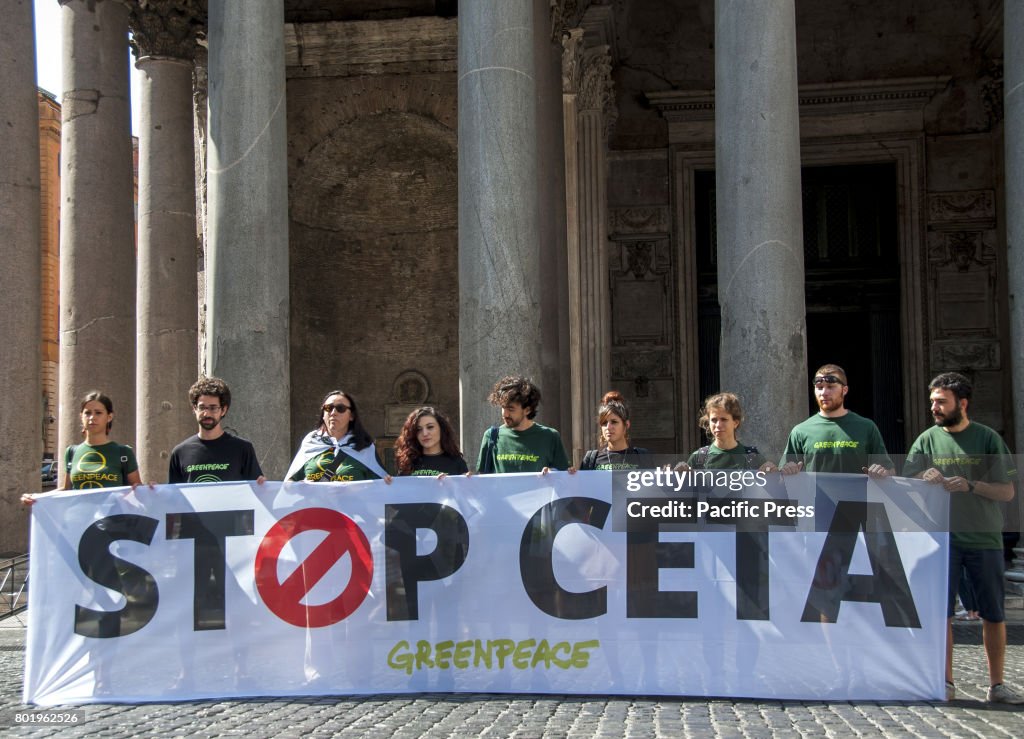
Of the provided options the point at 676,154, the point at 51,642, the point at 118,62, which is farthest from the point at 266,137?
the point at 676,154

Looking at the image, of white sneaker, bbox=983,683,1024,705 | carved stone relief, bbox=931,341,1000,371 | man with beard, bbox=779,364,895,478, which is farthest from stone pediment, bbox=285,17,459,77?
white sneaker, bbox=983,683,1024,705

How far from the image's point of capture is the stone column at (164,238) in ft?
55.8

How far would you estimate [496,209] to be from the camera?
41.1 ft

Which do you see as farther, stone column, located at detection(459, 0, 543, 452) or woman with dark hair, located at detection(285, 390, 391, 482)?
stone column, located at detection(459, 0, 543, 452)

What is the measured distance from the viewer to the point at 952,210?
21109 mm

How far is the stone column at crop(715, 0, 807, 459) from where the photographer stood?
11.9 m

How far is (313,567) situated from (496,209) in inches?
225

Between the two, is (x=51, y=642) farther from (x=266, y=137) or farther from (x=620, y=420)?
(x=266, y=137)

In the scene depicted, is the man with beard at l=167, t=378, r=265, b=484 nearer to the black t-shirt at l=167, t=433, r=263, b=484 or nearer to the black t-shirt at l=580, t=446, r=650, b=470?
the black t-shirt at l=167, t=433, r=263, b=484

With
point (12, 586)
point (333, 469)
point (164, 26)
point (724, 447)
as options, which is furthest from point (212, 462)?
point (164, 26)

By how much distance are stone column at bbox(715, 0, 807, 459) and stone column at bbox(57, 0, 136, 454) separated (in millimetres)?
8596

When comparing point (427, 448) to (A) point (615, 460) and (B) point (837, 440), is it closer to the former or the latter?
(A) point (615, 460)

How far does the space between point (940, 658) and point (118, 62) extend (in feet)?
46.1

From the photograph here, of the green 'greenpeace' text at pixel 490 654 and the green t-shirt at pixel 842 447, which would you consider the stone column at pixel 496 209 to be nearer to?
the green t-shirt at pixel 842 447
